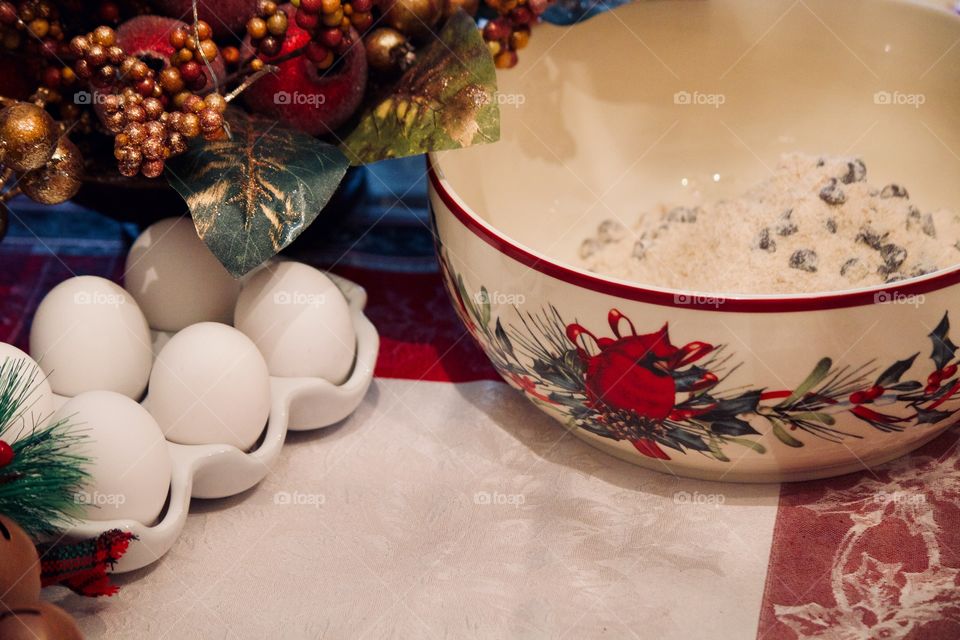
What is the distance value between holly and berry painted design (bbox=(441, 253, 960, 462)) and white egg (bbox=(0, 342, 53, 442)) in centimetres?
22

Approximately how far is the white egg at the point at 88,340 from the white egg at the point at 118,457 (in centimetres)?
4

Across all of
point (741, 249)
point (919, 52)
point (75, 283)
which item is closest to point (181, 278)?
point (75, 283)

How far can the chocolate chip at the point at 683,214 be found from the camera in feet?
2.01

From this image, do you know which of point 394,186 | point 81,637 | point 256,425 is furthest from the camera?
point 394,186

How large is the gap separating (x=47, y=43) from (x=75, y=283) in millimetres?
127

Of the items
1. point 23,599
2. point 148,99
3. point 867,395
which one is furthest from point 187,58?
point 867,395

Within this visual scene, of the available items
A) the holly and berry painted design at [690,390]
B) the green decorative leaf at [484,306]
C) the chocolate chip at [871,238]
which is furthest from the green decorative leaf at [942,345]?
the green decorative leaf at [484,306]

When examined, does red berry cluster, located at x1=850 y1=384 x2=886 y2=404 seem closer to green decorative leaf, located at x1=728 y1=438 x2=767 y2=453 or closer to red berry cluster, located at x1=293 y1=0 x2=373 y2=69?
green decorative leaf, located at x1=728 y1=438 x2=767 y2=453

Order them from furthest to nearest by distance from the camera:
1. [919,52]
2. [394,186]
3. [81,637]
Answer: [394,186] < [919,52] < [81,637]

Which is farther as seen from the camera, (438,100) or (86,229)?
(86,229)

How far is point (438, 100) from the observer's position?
1.76 ft

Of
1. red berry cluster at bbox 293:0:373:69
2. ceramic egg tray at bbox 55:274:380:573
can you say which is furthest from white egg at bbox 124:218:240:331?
red berry cluster at bbox 293:0:373:69

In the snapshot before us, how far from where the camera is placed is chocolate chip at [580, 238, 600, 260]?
2.09 feet

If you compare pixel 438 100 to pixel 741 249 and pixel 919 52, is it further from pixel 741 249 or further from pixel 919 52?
pixel 919 52
